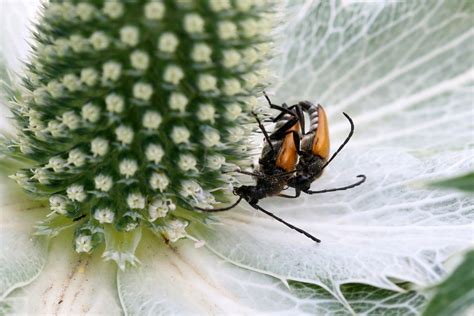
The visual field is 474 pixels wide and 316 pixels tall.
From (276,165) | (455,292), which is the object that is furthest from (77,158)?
(455,292)

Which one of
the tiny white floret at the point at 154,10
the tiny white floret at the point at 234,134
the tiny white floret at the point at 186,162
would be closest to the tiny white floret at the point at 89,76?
the tiny white floret at the point at 154,10

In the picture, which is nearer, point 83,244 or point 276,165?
point 83,244

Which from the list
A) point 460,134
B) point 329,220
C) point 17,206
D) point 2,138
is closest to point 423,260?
point 329,220

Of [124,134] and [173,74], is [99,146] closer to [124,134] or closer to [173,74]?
[124,134]

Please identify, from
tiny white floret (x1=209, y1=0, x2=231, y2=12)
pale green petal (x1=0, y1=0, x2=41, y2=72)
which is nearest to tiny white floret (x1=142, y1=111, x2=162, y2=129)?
tiny white floret (x1=209, y1=0, x2=231, y2=12)

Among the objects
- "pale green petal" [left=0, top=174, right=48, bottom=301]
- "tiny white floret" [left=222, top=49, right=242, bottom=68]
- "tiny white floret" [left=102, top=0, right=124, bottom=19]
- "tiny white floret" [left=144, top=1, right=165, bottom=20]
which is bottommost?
"pale green petal" [left=0, top=174, right=48, bottom=301]

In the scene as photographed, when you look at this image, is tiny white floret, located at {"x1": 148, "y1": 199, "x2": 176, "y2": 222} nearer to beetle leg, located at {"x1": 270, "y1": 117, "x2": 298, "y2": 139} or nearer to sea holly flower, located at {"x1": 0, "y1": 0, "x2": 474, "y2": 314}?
sea holly flower, located at {"x1": 0, "y1": 0, "x2": 474, "y2": 314}

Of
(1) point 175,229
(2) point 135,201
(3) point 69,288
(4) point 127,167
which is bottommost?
(3) point 69,288

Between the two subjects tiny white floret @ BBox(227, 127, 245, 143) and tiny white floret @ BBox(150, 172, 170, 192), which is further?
tiny white floret @ BBox(227, 127, 245, 143)
